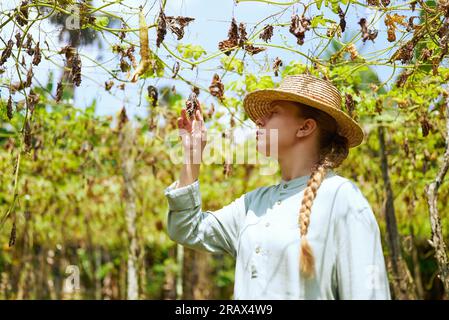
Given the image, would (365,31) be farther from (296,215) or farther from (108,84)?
(108,84)

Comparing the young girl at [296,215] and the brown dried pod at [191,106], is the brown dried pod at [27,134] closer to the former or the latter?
the brown dried pod at [191,106]

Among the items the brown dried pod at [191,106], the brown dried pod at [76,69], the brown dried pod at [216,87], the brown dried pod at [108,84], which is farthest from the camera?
the brown dried pod at [108,84]

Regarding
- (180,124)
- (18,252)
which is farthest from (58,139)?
(18,252)

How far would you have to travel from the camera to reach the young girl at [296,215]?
1791 mm

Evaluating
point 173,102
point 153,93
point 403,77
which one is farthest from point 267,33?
point 173,102

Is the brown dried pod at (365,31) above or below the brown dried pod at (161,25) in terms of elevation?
above

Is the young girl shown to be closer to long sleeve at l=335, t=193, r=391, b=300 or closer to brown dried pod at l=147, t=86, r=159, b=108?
long sleeve at l=335, t=193, r=391, b=300

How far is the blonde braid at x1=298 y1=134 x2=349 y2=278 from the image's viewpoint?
5.80ft

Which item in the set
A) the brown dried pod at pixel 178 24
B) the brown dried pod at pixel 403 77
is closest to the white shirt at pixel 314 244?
the brown dried pod at pixel 178 24

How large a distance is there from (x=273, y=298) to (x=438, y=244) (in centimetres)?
147

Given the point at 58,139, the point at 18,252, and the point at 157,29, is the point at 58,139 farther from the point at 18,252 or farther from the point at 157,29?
the point at 18,252

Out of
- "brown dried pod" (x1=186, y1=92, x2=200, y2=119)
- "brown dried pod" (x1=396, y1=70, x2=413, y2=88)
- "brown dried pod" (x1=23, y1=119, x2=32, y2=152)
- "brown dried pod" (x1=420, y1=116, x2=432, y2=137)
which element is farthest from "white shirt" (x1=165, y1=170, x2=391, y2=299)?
"brown dried pod" (x1=420, y1=116, x2=432, y2=137)

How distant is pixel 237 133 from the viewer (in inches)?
185

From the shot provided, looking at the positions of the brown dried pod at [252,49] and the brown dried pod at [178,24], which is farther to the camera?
the brown dried pod at [252,49]
